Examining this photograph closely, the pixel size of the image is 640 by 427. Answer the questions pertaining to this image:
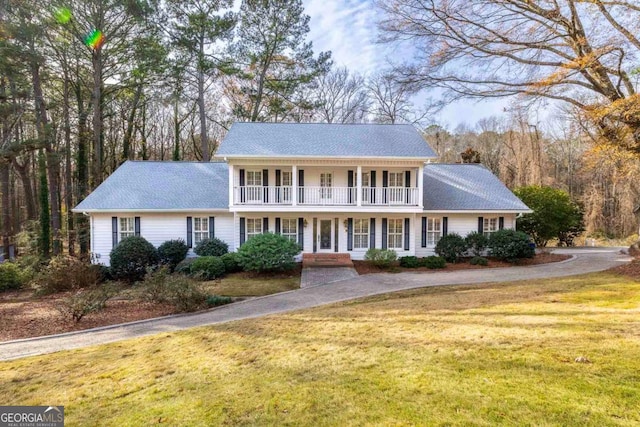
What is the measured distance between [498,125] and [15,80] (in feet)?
143

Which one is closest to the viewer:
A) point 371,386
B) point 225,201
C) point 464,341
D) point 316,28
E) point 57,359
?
point 371,386

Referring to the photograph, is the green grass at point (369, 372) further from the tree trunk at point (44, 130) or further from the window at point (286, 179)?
the tree trunk at point (44, 130)

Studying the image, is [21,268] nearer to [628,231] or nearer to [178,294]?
[178,294]

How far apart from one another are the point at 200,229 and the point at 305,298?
8.89 m

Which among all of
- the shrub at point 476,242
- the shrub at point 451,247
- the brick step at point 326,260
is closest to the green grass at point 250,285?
the brick step at point 326,260

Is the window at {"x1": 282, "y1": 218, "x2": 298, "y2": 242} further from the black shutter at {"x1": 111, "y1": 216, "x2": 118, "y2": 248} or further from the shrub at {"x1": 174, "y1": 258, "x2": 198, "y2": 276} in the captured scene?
the black shutter at {"x1": 111, "y1": 216, "x2": 118, "y2": 248}

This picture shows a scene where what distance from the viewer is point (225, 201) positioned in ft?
56.5

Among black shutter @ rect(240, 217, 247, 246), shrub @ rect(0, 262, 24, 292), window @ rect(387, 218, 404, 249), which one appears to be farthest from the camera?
window @ rect(387, 218, 404, 249)

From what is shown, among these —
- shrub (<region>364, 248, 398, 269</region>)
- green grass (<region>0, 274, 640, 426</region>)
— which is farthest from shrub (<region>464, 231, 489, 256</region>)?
green grass (<region>0, 274, 640, 426</region>)

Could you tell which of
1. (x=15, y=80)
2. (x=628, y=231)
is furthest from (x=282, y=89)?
(x=628, y=231)

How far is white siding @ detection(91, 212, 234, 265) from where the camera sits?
1627cm

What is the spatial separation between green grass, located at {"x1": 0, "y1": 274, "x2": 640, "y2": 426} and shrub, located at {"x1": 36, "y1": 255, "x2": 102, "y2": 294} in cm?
829

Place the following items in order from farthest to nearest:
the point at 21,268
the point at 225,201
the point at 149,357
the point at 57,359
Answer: the point at 225,201 < the point at 21,268 < the point at 57,359 < the point at 149,357

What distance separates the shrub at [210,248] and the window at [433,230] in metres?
10.9
